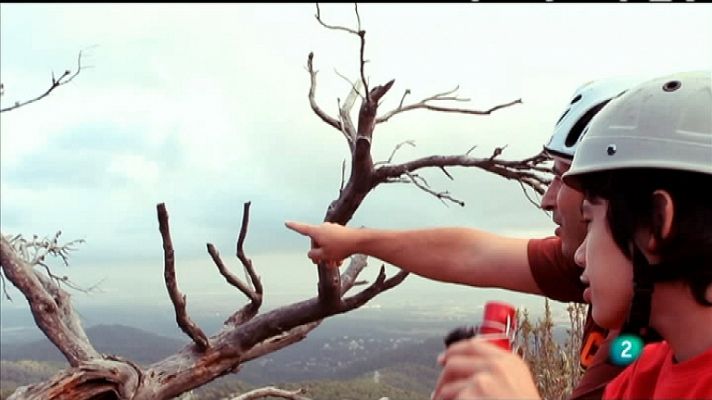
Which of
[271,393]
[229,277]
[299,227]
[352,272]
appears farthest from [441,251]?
[271,393]

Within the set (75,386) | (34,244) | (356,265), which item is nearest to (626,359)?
(75,386)

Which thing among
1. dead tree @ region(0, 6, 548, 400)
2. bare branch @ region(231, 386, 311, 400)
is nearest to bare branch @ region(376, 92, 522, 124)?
dead tree @ region(0, 6, 548, 400)

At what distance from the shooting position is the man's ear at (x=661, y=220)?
169 centimetres

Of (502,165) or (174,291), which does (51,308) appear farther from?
(502,165)

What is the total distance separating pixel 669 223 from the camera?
1.69 m

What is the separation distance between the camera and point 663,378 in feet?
5.83

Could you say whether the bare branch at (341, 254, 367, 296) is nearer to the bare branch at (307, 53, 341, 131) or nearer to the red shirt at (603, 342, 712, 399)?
the bare branch at (307, 53, 341, 131)

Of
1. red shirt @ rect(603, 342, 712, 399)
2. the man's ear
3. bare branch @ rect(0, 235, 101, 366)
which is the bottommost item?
bare branch @ rect(0, 235, 101, 366)

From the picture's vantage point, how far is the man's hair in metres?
1.68

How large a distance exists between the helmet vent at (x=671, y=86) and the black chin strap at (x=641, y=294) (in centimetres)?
48

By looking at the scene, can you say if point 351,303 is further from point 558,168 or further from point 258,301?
point 558,168

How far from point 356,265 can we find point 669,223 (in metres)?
4.88

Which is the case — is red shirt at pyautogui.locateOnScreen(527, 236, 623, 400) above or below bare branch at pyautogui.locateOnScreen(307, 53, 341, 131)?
below

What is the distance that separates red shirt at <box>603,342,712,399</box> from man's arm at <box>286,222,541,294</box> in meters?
1.21
